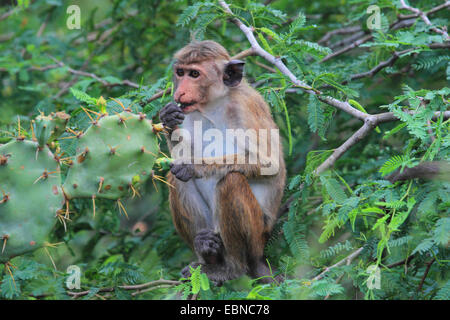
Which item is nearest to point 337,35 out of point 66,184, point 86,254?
point 86,254

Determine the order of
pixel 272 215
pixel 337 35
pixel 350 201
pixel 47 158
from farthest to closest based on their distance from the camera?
pixel 337 35
pixel 272 215
pixel 350 201
pixel 47 158

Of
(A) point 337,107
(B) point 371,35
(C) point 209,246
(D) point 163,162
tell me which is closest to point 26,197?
(D) point 163,162

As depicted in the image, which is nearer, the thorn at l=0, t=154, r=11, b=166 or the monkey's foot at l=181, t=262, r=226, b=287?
the thorn at l=0, t=154, r=11, b=166

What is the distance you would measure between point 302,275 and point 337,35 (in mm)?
4449

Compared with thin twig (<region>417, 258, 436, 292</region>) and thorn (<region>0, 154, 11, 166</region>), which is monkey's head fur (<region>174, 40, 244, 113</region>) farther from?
thin twig (<region>417, 258, 436, 292</region>)

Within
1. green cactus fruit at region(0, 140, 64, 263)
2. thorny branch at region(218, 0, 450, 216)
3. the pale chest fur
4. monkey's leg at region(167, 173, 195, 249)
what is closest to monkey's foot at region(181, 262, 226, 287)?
monkey's leg at region(167, 173, 195, 249)

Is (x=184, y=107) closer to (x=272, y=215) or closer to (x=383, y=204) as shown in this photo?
(x=272, y=215)

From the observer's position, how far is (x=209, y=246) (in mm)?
6062

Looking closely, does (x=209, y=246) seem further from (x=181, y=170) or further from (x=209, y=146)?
(x=209, y=146)

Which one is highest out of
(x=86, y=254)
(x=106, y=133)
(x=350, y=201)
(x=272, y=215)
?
(x=106, y=133)

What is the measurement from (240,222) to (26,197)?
2514 mm

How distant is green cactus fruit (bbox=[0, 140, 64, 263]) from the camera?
13.2 ft

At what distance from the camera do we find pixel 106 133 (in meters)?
4.24

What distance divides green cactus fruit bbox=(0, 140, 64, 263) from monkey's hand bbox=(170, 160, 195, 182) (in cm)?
184
